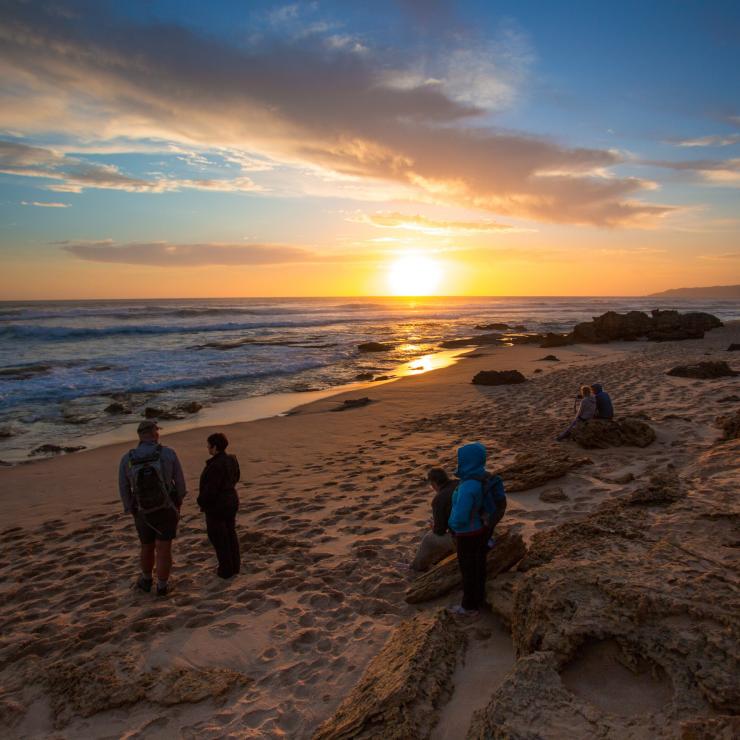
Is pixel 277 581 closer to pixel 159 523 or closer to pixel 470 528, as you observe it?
pixel 159 523

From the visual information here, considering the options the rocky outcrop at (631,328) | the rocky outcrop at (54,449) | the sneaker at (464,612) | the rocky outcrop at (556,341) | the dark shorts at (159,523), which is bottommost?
the rocky outcrop at (54,449)

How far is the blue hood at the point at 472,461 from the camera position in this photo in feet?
13.6

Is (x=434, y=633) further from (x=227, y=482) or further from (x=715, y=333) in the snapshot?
(x=715, y=333)

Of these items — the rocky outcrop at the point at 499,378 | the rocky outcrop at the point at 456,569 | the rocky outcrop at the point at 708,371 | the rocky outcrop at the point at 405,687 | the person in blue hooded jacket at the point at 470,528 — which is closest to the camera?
the rocky outcrop at the point at 405,687

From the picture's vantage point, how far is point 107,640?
4.50 m

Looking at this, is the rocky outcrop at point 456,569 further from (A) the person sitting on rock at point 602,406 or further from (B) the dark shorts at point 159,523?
(A) the person sitting on rock at point 602,406

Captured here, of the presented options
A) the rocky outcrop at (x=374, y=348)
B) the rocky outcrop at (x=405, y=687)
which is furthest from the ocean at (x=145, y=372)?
the rocky outcrop at (x=405, y=687)

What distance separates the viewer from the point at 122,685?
3846 millimetres

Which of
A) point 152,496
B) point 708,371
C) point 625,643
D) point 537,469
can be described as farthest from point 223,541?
point 708,371

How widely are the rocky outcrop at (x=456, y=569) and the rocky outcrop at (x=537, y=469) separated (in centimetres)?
240

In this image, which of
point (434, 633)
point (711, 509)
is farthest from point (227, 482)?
point (711, 509)

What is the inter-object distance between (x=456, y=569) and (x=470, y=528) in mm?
834

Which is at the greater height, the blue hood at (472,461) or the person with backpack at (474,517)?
the blue hood at (472,461)

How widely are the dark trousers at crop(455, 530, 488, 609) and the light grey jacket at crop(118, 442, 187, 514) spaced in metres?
2.92
